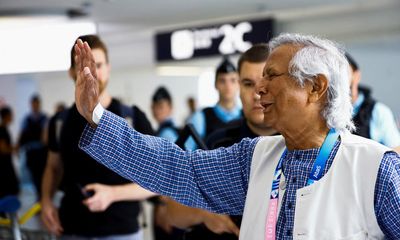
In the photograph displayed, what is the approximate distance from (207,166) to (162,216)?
4.08 metres

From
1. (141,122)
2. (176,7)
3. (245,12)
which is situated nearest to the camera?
(141,122)

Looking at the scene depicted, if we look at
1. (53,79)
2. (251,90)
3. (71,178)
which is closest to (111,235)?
(71,178)

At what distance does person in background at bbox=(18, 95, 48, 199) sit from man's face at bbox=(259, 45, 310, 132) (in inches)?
254

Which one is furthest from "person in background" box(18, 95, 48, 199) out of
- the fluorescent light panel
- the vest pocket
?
the vest pocket

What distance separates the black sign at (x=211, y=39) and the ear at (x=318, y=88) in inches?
265

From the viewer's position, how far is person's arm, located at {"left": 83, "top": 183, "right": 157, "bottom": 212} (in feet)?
11.2

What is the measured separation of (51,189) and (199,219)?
4.54ft

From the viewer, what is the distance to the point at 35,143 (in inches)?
413

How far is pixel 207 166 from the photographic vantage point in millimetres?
2312

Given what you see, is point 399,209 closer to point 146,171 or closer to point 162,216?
point 146,171

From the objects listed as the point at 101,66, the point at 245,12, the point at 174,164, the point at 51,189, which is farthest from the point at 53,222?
the point at 245,12

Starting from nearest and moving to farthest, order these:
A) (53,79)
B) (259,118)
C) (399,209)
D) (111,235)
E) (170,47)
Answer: (399,209) → (259,118) → (111,235) → (170,47) → (53,79)

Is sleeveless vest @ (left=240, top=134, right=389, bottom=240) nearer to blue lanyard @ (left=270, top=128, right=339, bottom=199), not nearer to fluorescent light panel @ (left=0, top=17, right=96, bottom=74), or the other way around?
blue lanyard @ (left=270, top=128, right=339, bottom=199)

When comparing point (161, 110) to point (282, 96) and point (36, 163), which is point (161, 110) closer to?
point (36, 163)
